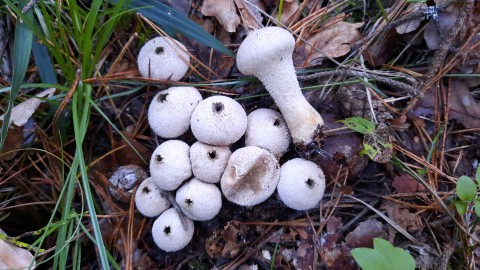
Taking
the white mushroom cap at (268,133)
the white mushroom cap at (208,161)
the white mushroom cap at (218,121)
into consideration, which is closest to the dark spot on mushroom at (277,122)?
the white mushroom cap at (268,133)

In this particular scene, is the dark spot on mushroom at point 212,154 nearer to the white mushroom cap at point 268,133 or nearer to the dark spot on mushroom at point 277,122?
the white mushroom cap at point 268,133

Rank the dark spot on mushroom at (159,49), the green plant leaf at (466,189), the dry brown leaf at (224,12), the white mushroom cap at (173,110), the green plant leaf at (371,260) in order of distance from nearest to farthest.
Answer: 1. the green plant leaf at (371,260)
2. the green plant leaf at (466,189)
3. the white mushroom cap at (173,110)
4. the dark spot on mushroom at (159,49)
5. the dry brown leaf at (224,12)

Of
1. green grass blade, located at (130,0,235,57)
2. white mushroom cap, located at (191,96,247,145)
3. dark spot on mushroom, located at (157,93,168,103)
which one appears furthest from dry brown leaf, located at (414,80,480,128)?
dark spot on mushroom, located at (157,93,168,103)

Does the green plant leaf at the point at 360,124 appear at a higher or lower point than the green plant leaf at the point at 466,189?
higher

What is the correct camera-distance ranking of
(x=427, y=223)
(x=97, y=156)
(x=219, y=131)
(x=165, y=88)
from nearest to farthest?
(x=219, y=131), (x=427, y=223), (x=165, y=88), (x=97, y=156)

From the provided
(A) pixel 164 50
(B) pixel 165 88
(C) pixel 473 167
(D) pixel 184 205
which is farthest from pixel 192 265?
(C) pixel 473 167

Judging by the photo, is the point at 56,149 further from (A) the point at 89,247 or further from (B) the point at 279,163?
(B) the point at 279,163
